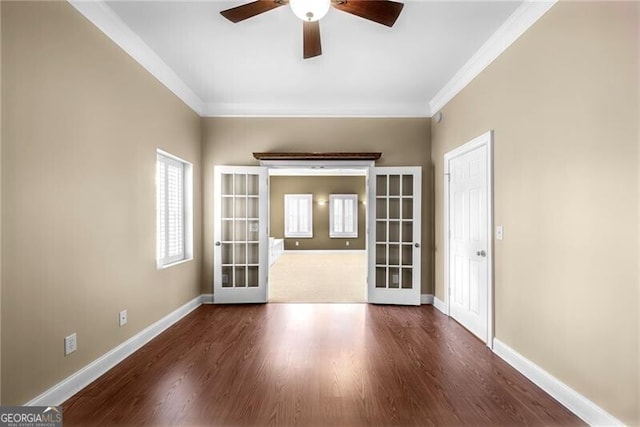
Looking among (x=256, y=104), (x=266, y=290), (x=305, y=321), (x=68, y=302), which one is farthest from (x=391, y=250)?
(x=68, y=302)

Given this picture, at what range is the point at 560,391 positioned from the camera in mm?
2121

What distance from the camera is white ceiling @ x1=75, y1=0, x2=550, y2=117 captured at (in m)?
2.53

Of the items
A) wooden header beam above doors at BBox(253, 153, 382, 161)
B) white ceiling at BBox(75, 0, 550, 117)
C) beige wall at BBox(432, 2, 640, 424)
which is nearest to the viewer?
beige wall at BBox(432, 2, 640, 424)

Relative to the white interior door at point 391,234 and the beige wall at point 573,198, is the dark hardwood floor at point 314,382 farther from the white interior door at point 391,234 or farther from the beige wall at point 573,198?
the white interior door at point 391,234

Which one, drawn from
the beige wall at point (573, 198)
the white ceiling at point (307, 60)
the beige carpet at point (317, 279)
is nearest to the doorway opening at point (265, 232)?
the beige carpet at point (317, 279)

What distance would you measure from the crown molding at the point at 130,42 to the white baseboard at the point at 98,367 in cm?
266

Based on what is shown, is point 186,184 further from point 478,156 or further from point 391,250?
point 478,156

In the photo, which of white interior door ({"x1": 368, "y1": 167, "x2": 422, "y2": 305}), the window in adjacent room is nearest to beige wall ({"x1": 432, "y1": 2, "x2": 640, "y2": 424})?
white interior door ({"x1": 368, "y1": 167, "x2": 422, "y2": 305})

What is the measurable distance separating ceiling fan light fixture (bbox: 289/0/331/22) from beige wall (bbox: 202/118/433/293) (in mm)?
2656

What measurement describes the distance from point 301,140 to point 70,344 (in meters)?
3.50

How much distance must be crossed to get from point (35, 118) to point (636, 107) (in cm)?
346

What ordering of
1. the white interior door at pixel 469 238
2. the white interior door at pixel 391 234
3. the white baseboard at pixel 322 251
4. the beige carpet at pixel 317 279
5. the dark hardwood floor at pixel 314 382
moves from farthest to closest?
1. the white baseboard at pixel 322 251
2. the beige carpet at pixel 317 279
3. the white interior door at pixel 391 234
4. the white interior door at pixel 469 238
5. the dark hardwood floor at pixel 314 382

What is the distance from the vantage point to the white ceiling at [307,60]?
2.53 metres

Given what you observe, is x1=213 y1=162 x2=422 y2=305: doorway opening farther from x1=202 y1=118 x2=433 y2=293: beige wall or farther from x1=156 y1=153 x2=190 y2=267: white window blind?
x1=156 y1=153 x2=190 y2=267: white window blind
